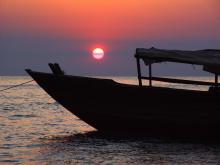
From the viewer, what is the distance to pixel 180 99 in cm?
1476

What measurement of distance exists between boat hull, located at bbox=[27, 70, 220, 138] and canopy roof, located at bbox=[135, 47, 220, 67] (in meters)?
0.87

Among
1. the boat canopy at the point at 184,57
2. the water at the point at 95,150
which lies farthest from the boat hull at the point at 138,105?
the boat canopy at the point at 184,57

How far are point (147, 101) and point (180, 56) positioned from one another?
A: 65.3 inches

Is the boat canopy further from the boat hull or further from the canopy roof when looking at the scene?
the boat hull

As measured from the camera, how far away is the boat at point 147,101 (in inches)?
579

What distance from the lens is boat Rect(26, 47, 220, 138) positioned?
48.3 feet

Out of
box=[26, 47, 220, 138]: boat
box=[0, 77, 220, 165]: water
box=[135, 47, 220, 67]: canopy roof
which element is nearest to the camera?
box=[0, 77, 220, 165]: water

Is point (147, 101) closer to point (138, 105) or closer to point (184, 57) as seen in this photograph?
point (138, 105)

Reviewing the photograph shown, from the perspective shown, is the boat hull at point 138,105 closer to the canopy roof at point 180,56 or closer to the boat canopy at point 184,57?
the boat canopy at point 184,57

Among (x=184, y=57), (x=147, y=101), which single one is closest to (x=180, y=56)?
(x=184, y=57)

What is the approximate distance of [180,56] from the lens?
49.0 ft

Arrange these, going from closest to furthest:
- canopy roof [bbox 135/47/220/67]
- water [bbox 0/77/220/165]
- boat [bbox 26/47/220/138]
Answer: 1. water [bbox 0/77/220/165]
2. canopy roof [bbox 135/47/220/67]
3. boat [bbox 26/47/220/138]

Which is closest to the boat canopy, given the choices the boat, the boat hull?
the boat

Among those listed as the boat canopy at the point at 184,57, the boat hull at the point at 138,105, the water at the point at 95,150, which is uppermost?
the boat canopy at the point at 184,57
